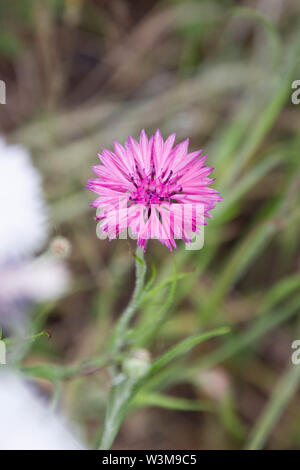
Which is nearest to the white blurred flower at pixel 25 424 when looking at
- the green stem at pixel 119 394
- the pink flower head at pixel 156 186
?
the green stem at pixel 119 394

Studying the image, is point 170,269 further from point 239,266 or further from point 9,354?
point 9,354

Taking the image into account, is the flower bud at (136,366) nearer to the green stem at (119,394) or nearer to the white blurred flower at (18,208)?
the green stem at (119,394)

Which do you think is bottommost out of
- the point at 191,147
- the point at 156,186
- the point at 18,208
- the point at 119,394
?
the point at 119,394

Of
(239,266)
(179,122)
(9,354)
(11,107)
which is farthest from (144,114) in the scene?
(9,354)

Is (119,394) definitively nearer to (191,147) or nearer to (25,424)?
(25,424)

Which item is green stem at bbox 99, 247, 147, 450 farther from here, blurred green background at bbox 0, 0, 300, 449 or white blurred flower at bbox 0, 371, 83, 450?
blurred green background at bbox 0, 0, 300, 449

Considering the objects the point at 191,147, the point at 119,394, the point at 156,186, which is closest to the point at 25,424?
the point at 119,394
